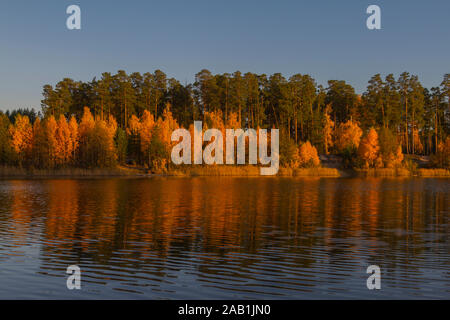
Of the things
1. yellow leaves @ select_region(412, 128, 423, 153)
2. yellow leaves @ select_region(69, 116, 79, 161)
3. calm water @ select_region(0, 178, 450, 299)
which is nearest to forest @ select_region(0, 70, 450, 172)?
yellow leaves @ select_region(412, 128, 423, 153)

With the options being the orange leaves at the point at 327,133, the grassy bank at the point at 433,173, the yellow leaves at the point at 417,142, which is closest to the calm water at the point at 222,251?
the grassy bank at the point at 433,173

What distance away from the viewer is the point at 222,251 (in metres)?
19.2

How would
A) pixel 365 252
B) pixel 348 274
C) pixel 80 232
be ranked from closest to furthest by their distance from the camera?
1. pixel 348 274
2. pixel 365 252
3. pixel 80 232

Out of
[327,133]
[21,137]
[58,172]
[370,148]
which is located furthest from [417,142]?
[21,137]

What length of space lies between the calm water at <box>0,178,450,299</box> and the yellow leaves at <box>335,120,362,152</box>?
280ft

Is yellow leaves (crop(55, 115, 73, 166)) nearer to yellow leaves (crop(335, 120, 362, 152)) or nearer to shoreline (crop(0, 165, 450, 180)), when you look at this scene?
shoreline (crop(0, 165, 450, 180))

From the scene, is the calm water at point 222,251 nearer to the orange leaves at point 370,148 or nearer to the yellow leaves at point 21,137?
the yellow leaves at point 21,137

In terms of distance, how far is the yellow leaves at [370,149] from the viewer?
330 ft

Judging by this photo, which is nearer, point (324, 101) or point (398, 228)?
point (398, 228)

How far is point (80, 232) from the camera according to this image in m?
23.9
